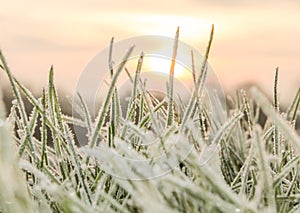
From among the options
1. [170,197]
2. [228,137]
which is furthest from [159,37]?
[170,197]

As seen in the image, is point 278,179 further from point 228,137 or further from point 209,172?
point 228,137

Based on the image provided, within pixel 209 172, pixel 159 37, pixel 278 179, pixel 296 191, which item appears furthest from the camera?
pixel 159 37

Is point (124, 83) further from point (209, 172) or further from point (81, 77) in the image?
point (209, 172)

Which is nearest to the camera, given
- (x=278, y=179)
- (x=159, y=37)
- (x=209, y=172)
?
(x=209, y=172)

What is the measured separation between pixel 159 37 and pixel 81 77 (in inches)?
7.1

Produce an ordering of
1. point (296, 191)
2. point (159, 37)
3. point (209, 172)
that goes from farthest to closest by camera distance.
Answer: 1. point (159, 37)
2. point (296, 191)
3. point (209, 172)

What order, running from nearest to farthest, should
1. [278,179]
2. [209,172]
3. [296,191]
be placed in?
[209,172], [278,179], [296,191]

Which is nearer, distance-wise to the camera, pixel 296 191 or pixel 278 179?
pixel 278 179

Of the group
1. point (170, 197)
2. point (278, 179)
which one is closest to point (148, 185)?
point (170, 197)

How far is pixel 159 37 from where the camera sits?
3.49 ft

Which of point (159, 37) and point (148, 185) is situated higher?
point (159, 37)

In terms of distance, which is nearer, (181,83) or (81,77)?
(81,77)

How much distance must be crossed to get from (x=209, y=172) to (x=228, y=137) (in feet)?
1.60

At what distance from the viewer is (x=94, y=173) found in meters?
0.96
